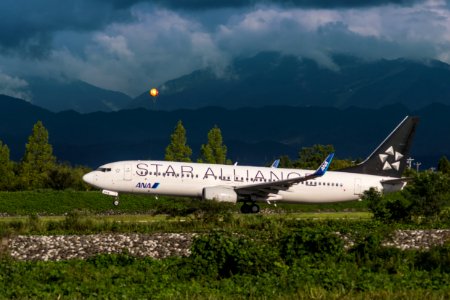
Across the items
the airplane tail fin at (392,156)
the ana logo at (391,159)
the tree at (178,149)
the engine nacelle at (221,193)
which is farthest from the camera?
the tree at (178,149)

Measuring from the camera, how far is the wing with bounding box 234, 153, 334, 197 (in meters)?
50.2

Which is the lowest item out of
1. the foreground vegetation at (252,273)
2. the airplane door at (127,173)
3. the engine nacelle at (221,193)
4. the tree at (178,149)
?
the foreground vegetation at (252,273)

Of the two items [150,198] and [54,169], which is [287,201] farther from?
[54,169]

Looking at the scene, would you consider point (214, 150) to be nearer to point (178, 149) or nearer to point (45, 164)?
point (178, 149)

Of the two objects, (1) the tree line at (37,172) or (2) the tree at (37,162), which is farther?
(2) the tree at (37,162)

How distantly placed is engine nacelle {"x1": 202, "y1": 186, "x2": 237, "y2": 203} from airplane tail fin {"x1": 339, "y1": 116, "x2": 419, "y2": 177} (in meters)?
9.32

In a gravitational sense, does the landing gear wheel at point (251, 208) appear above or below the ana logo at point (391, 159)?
below

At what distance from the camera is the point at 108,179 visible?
51.0m

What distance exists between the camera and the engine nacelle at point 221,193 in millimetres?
49062

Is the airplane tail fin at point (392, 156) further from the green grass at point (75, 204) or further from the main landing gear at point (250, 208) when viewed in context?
the green grass at point (75, 204)

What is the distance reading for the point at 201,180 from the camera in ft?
167

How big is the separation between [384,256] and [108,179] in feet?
99.4

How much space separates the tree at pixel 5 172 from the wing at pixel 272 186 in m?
34.9

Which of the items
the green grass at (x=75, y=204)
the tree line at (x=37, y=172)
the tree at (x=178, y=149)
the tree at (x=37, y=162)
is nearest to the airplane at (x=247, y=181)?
the green grass at (x=75, y=204)
